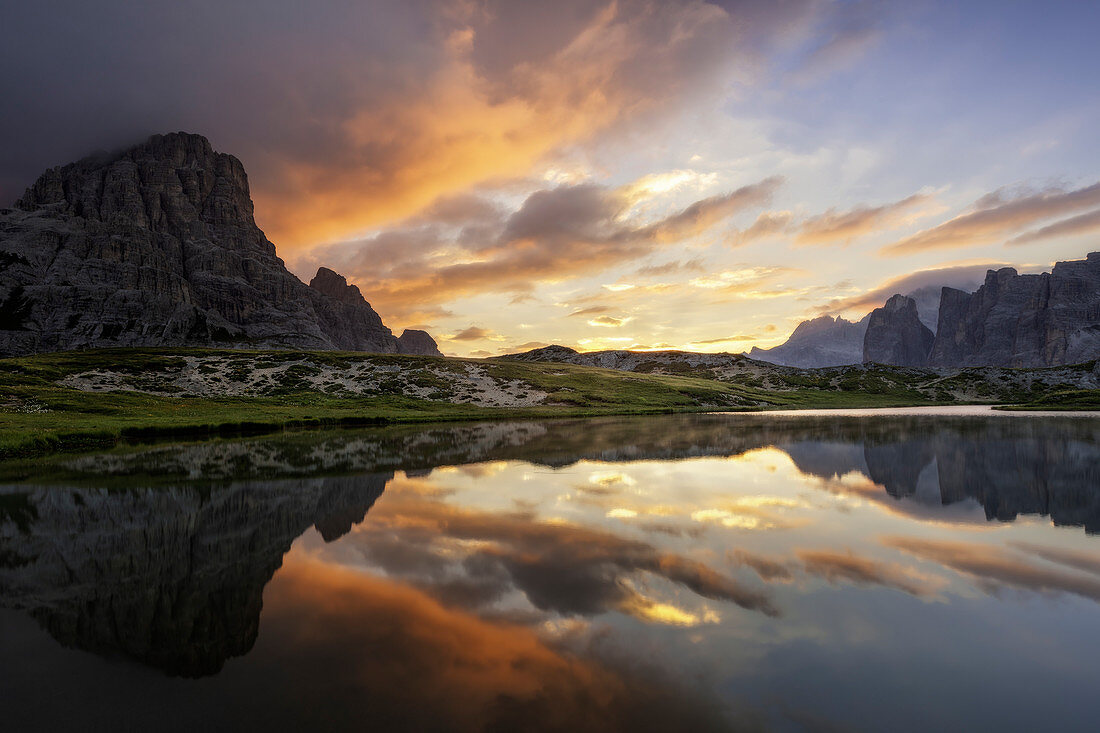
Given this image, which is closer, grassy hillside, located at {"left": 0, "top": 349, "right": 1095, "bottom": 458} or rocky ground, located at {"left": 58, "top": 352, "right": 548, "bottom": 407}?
grassy hillside, located at {"left": 0, "top": 349, "right": 1095, "bottom": 458}

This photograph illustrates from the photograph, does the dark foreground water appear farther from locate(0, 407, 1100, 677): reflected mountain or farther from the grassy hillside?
the grassy hillside

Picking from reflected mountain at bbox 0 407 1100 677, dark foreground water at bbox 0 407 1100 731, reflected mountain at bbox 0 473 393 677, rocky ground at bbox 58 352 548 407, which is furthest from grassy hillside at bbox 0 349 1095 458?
dark foreground water at bbox 0 407 1100 731

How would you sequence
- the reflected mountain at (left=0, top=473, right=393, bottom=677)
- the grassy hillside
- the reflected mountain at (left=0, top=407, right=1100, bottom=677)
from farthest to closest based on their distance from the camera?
the grassy hillside
the reflected mountain at (left=0, top=407, right=1100, bottom=677)
the reflected mountain at (left=0, top=473, right=393, bottom=677)

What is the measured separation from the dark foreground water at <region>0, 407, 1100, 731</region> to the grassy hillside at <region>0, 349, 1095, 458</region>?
107ft

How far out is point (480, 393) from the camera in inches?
4040

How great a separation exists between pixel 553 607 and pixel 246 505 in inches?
614

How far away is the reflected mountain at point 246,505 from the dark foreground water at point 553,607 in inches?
4.7

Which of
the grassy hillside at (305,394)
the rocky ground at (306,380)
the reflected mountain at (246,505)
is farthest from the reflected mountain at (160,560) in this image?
the rocky ground at (306,380)

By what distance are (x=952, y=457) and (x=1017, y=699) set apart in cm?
3035

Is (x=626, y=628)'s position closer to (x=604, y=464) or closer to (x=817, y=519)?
(x=817, y=519)

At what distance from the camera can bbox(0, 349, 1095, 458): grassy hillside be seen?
51.1 m

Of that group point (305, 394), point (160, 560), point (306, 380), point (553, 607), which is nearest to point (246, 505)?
point (160, 560)

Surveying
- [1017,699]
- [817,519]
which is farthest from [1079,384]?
[1017,699]

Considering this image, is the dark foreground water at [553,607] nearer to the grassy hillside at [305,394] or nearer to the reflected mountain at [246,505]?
the reflected mountain at [246,505]
